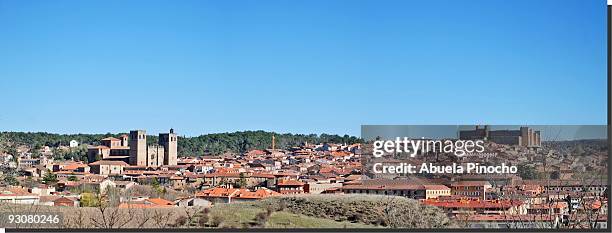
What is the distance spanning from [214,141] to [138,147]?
1758mm

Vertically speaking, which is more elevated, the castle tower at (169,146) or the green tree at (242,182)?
the castle tower at (169,146)

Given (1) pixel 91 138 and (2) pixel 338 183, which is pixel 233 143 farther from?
(2) pixel 338 183

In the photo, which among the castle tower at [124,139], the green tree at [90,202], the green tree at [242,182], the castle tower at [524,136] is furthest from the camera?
the castle tower at [124,139]

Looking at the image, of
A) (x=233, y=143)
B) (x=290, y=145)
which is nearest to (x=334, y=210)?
(x=290, y=145)

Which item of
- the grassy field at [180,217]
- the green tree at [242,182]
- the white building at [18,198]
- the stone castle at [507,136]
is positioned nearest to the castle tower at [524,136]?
the stone castle at [507,136]

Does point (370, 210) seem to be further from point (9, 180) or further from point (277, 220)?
point (9, 180)

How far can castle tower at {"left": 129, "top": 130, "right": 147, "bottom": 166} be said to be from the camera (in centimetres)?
1565

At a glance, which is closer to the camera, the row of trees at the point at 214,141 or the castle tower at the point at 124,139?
the row of trees at the point at 214,141

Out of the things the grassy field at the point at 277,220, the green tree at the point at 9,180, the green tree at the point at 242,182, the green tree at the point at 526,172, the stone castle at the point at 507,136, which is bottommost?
the green tree at the point at 242,182

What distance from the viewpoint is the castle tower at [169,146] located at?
15405 millimetres

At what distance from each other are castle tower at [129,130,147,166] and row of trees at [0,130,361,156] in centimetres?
15

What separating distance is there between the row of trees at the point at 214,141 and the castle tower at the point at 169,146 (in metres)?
0.16

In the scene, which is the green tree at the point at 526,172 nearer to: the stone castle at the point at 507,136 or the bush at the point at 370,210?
the stone castle at the point at 507,136

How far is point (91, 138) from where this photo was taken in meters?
17.2
